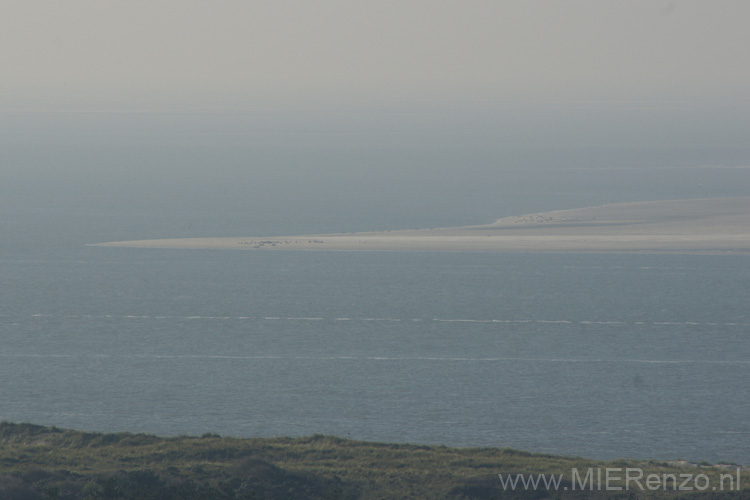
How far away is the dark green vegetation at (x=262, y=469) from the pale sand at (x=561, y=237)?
7983 centimetres

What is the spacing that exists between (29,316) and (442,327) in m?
33.9

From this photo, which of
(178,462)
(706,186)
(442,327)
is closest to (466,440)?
(178,462)

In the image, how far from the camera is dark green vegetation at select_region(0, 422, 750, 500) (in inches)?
1259

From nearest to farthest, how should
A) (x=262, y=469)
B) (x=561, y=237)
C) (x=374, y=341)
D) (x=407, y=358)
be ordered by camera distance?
(x=262, y=469) → (x=407, y=358) → (x=374, y=341) → (x=561, y=237)

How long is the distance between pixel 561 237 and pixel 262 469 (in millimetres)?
94223

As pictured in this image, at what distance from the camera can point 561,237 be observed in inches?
4911

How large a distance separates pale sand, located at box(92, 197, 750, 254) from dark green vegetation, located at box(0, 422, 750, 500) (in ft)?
262

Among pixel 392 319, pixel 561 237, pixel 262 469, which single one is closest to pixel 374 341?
pixel 392 319

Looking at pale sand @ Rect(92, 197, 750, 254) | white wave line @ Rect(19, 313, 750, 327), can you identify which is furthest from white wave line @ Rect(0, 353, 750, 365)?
pale sand @ Rect(92, 197, 750, 254)

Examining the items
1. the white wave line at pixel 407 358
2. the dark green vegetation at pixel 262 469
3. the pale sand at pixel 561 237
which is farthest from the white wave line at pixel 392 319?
the dark green vegetation at pixel 262 469

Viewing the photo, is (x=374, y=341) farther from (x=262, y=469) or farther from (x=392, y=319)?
(x=262, y=469)

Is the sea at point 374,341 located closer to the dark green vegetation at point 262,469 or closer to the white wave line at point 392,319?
the white wave line at point 392,319

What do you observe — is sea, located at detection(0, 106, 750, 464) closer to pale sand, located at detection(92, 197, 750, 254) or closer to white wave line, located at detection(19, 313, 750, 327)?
white wave line, located at detection(19, 313, 750, 327)

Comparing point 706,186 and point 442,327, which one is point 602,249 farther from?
point 706,186
